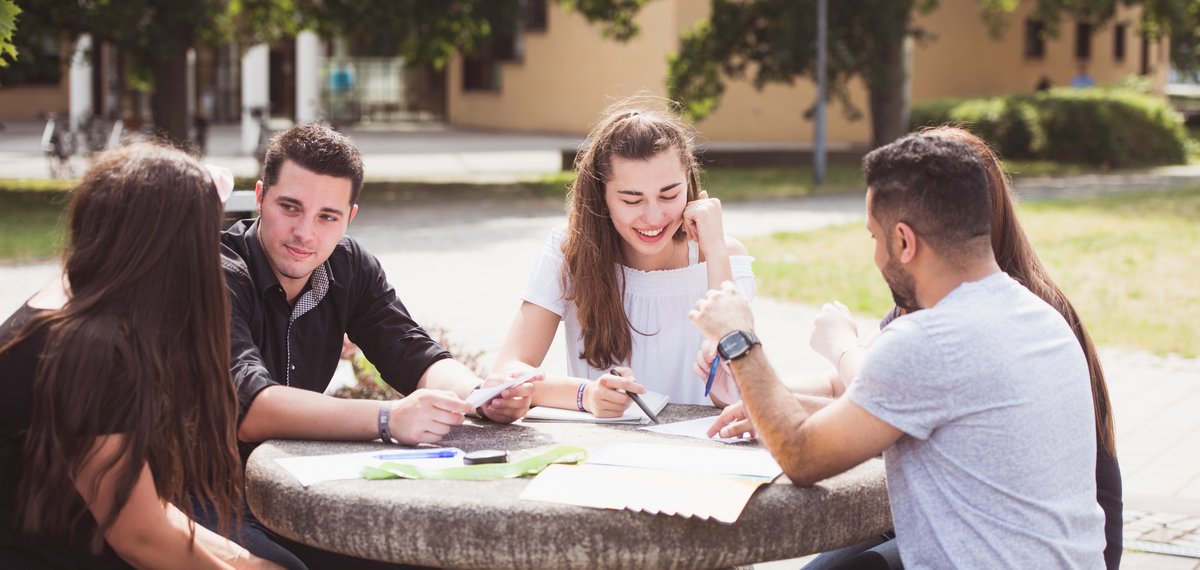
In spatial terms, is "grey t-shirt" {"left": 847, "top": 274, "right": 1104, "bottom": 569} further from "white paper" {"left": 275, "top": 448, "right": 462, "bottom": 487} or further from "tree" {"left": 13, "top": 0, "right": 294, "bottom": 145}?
"tree" {"left": 13, "top": 0, "right": 294, "bottom": 145}

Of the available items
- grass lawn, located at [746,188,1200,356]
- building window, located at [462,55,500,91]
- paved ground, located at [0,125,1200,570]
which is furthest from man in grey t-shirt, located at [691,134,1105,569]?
building window, located at [462,55,500,91]

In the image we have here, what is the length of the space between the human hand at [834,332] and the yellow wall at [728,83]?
28228mm

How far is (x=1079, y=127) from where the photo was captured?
2547 cm

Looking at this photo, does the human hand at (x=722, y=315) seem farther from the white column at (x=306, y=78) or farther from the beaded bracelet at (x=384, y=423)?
the white column at (x=306, y=78)

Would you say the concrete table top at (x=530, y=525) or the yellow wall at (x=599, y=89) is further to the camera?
the yellow wall at (x=599, y=89)

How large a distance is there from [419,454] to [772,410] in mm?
746

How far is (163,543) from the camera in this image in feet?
8.23

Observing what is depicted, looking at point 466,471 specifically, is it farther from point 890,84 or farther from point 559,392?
point 890,84

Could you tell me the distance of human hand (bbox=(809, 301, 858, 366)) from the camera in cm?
308

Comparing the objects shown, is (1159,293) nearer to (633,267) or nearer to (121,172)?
(633,267)

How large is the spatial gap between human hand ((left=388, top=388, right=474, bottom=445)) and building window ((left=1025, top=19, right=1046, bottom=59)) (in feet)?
125

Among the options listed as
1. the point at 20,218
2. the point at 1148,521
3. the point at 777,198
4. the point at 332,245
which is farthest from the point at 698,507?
the point at 777,198

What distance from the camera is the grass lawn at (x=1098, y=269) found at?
31.4 ft

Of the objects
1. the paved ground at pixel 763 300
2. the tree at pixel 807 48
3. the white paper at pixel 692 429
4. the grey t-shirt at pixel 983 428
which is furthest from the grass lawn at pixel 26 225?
the tree at pixel 807 48
